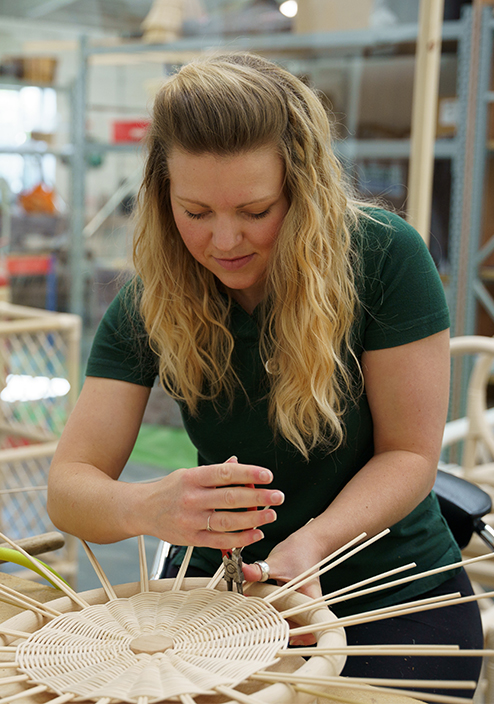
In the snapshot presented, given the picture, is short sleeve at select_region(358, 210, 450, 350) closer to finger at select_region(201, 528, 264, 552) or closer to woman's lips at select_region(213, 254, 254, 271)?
woman's lips at select_region(213, 254, 254, 271)

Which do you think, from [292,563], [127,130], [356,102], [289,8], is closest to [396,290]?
[292,563]

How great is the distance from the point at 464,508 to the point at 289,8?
1.88m

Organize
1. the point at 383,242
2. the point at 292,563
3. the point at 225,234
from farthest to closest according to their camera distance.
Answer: the point at 383,242, the point at 225,234, the point at 292,563

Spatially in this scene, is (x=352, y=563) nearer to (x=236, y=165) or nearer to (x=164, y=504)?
(x=164, y=504)

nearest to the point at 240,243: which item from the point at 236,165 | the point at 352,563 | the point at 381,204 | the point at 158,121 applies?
the point at 236,165

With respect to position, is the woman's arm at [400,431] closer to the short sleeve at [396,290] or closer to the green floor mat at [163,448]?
the short sleeve at [396,290]

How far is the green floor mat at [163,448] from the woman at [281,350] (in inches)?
60.0

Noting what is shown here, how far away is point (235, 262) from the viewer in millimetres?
921

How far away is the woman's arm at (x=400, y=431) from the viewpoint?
90 centimetres

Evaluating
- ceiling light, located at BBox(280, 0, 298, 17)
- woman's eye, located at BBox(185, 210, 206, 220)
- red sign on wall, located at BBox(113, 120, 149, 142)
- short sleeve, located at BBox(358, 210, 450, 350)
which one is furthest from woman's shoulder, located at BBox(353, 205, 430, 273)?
red sign on wall, located at BBox(113, 120, 149, 142)

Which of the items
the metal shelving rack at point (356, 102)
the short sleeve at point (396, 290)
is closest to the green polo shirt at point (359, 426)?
the short sleeve at point (396, 290)

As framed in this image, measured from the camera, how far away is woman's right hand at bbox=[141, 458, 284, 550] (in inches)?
26.2

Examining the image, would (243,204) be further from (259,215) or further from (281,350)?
(281,350)

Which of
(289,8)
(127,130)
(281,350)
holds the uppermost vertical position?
(289,8)
